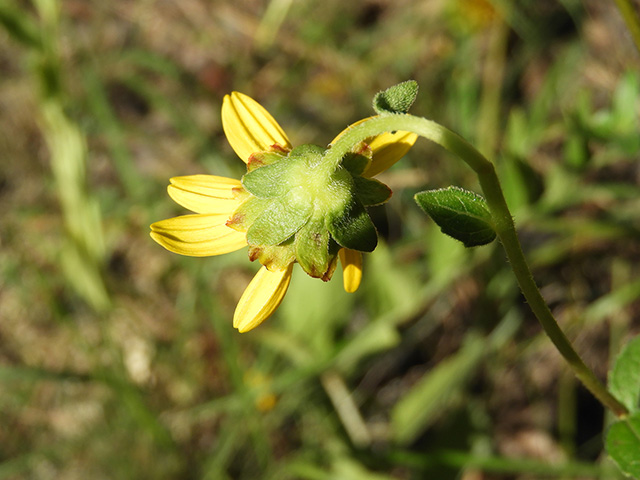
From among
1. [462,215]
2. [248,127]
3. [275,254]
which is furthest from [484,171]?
[248,127]

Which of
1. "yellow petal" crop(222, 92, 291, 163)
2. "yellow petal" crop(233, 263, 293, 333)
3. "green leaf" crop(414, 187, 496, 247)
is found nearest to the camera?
"green leaf" crop(414, 187, 496, 247)

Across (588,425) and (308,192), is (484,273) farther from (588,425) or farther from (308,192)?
(308,192)

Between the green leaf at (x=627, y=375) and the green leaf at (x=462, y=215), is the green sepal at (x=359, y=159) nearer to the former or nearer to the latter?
the green leaf at (x=462, y=215)

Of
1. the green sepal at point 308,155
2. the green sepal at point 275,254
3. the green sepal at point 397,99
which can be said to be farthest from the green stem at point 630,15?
the green sepal at point 275,254

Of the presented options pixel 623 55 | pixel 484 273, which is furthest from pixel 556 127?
pixel 623 55

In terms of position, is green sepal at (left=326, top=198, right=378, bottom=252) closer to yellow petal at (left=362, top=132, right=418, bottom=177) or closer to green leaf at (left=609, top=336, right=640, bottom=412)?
yellow petal at (left=362, top=132, right=418, bottom=177)

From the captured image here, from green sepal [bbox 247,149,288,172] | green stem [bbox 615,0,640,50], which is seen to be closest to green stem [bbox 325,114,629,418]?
green sepal [bbox 247,149,288,172]
